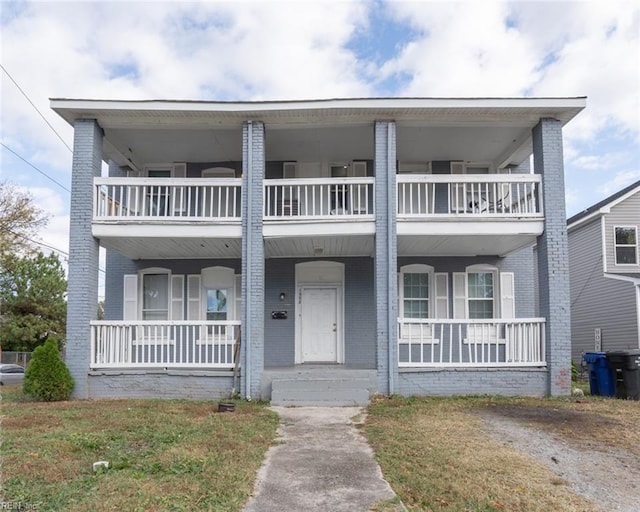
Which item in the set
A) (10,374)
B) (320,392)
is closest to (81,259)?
(320,392)

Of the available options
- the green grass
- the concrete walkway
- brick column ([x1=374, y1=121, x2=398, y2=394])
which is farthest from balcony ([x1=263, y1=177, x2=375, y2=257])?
the concrete walkway

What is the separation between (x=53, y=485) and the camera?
4.80 meters

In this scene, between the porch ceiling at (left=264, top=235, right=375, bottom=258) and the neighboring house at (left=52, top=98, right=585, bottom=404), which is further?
the porch ceiling at (left=264, top=235, right=375, bottom=258)

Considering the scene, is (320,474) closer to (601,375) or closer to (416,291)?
(601,375)

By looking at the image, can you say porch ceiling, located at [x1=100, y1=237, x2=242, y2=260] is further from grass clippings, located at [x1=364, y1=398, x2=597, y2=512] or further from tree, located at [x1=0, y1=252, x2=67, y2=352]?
tree, located at [x1=0, y1=252, x2=67, y2=352]

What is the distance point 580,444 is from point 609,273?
→ 1333cm

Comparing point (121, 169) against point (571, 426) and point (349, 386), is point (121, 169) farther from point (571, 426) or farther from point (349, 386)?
point (571, 426)

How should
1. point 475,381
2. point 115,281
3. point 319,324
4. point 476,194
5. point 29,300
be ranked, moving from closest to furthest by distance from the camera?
point 475,381 < point 319,324 < point 476,194 < point 115,281 < point 29,300

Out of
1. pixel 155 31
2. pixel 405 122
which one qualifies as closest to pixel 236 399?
pixel 405 122

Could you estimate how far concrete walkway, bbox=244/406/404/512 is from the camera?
457 centimetres

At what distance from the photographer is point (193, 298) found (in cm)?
1364

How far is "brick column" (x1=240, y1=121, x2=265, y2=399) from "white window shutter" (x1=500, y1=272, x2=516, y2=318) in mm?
6261

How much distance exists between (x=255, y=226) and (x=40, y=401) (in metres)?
5.33

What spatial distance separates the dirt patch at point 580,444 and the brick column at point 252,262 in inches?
170
